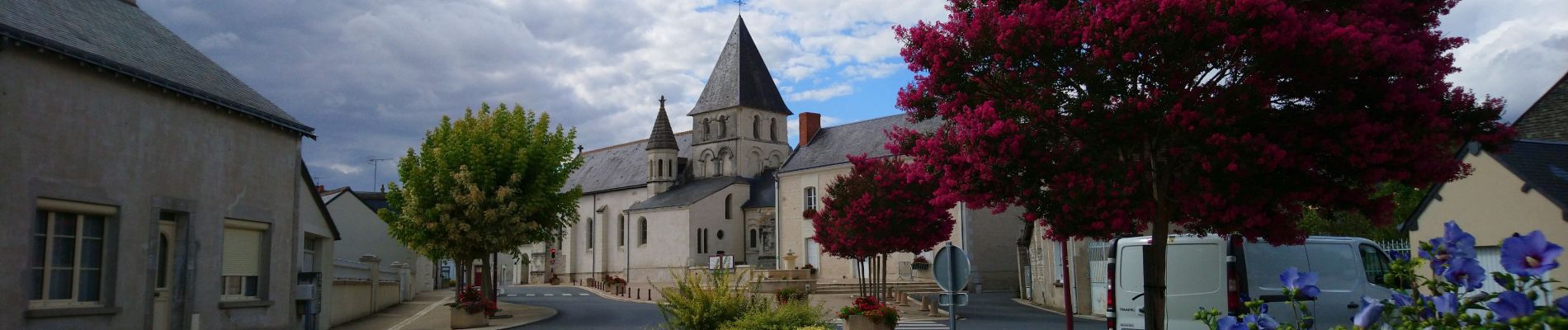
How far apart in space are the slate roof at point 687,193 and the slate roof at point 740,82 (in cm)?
444

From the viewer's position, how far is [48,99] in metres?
11.0

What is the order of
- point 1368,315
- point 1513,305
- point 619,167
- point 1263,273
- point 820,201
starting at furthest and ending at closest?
point 619,167 → point 820,201 → point 1263,273 → point 1368,315 → point 1513,305

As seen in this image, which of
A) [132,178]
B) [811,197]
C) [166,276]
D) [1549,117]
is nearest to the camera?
[132,178]

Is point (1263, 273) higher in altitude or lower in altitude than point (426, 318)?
higher

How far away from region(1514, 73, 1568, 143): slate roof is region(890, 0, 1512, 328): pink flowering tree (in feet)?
50.6

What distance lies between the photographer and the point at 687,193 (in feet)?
201

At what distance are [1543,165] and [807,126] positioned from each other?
129 ft

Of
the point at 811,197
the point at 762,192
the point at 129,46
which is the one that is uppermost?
the point at 762,192

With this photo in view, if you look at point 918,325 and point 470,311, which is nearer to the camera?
point 918,325

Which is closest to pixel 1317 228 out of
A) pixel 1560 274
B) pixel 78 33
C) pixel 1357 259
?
pixel 1560 274

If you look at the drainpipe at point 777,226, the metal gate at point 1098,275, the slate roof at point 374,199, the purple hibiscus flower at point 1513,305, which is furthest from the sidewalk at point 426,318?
the slate roof at point 374,199

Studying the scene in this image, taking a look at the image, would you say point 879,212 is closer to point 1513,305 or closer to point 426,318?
point 426,318

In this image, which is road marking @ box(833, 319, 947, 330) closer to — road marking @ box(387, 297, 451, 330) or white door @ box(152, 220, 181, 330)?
road marking @ box(387, 297, 451, 330)

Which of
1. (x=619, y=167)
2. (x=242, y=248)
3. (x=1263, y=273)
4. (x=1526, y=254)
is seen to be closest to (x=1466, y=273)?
(x=1526, y=254)
